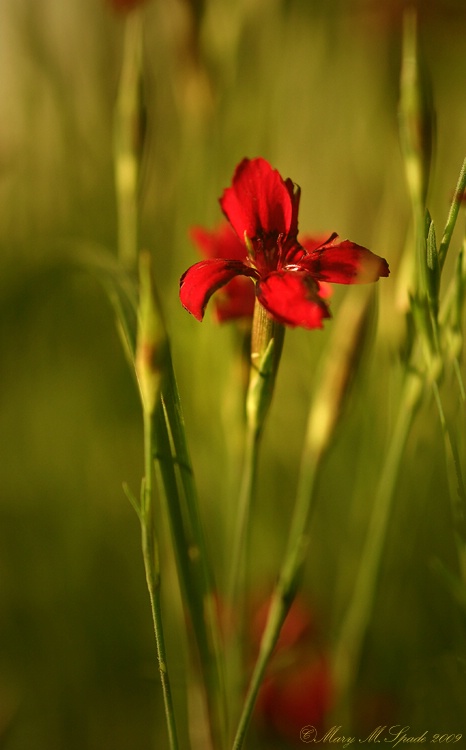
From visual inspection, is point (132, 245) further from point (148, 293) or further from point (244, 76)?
point (244, 76)

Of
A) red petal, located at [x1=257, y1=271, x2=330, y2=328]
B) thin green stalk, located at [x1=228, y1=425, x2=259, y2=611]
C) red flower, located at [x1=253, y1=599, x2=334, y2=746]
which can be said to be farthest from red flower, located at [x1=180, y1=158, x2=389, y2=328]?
red flower, located at [x1=253, y1=599, x2=334, y2=746]

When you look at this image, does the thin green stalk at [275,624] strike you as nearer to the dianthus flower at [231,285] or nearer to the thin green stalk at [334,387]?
the thin green stalk at [334,387]

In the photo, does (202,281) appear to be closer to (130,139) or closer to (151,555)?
(151,555)

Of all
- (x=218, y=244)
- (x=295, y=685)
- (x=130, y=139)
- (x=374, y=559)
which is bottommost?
(x=295, y=685)

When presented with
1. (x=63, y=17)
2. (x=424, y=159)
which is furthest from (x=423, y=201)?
(x=63, y=17)

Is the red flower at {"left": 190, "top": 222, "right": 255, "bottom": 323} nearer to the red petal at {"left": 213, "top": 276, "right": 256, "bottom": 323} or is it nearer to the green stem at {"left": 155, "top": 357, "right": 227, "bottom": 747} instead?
the red petal at {"left": 213, "top": 276, "right": 256, "bottom": 323}

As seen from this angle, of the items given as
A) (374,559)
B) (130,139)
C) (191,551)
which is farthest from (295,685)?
(130,139)
